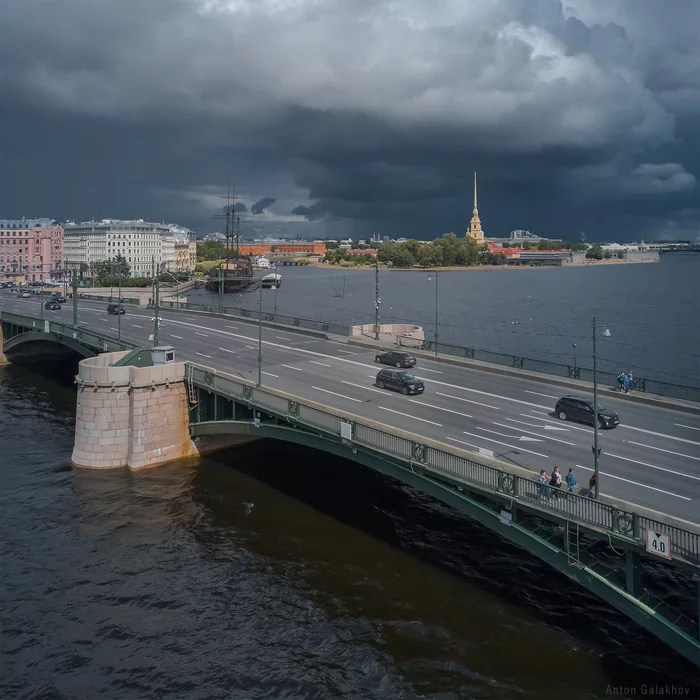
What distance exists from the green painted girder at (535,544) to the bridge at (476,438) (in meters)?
0.04

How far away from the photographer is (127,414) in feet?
115

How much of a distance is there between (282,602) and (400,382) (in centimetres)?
1426

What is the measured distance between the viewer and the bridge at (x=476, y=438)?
17.7 meters

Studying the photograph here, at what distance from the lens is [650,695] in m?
17.1

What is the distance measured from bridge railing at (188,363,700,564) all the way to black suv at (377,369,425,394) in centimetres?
656

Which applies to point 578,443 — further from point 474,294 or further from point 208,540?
point 474,294

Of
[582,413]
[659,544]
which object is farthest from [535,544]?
[582,413]

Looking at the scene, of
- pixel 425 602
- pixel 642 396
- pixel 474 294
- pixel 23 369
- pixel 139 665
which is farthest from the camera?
pixel 474 294

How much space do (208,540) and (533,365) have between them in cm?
3754

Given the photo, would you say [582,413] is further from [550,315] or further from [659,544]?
[550,315]

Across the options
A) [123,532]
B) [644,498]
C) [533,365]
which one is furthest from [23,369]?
[644,498]

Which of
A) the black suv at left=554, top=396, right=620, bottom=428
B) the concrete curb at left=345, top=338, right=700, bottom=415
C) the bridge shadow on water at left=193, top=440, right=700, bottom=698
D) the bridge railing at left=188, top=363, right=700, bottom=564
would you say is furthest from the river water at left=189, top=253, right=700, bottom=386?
the bridge railing at left=188, top=363, right=700, bottom=564

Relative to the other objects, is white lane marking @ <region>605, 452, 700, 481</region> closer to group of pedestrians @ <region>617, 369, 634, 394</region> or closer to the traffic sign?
the traffic sign

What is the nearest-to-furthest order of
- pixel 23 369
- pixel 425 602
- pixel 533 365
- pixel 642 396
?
pixel 425 602 < pixel 642 396 < pixel 533 365 < pixel 23 369
